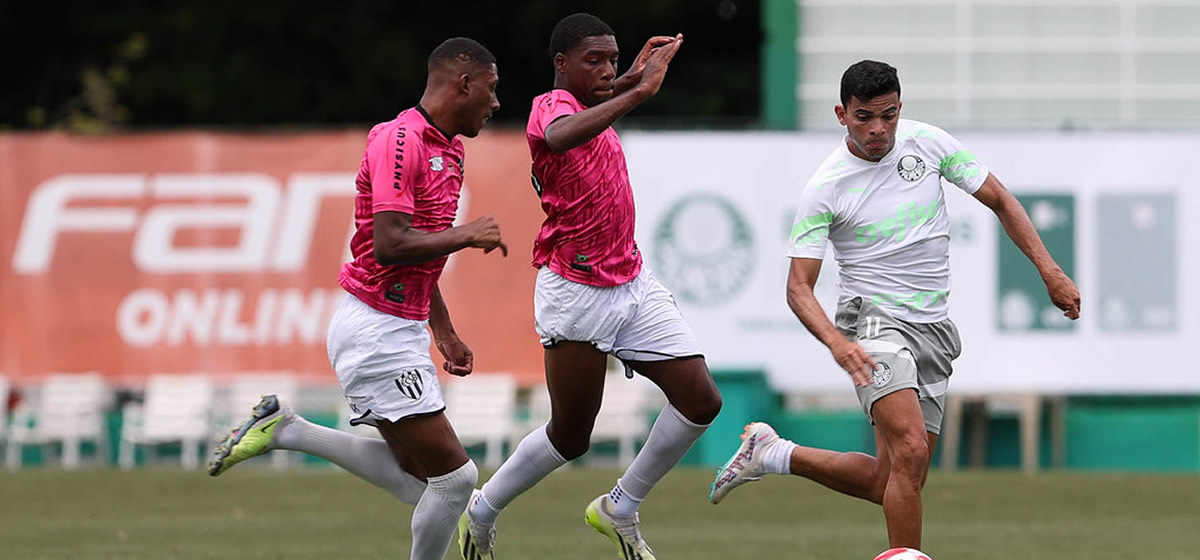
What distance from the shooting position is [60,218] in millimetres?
19969

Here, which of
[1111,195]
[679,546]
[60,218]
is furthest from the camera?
[60,218]

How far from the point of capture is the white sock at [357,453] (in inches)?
336

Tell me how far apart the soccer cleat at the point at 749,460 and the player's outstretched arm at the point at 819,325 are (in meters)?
1.12

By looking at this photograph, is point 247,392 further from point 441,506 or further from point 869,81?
point 869,81

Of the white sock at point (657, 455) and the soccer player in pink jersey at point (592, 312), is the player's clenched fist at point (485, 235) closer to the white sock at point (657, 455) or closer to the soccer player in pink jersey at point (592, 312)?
the soccer player in pink jersey at point (592, 312)

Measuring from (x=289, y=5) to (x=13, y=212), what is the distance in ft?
38.0

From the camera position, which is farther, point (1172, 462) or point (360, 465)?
point (1172, 462)

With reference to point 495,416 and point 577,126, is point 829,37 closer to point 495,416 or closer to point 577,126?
point 495,416

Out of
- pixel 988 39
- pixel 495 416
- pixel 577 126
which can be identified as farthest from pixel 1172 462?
pixel 577 126

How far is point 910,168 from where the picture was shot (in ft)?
27.5

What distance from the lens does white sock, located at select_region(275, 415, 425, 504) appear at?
8523 millimetres

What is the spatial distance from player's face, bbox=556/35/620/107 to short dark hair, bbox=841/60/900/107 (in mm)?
1069

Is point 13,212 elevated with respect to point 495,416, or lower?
elevated

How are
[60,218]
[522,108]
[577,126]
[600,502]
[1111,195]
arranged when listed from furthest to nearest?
[522,108], [60,218], [1111,195], [600,502], [577,126]
